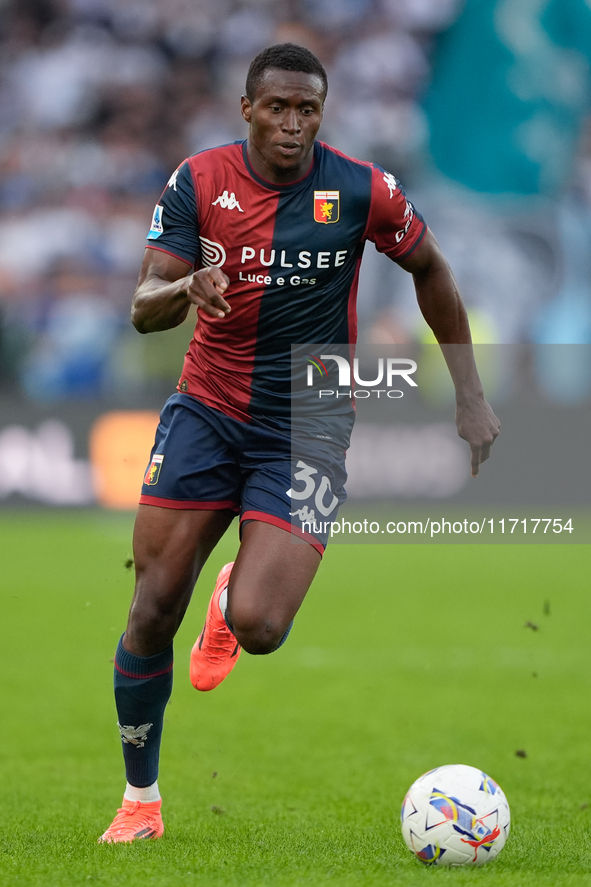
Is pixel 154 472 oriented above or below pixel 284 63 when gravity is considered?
below

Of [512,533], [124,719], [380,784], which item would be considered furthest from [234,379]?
[512,533]

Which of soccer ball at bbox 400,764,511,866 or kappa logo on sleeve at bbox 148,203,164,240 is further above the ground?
kappa logo on sleeve at bbox 148,203,164,240

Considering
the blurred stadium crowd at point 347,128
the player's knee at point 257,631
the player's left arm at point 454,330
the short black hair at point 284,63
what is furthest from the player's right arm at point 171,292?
the blurred stadium crowd at point 347,128

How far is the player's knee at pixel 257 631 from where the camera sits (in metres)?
3.97

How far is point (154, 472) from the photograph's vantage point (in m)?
4.22

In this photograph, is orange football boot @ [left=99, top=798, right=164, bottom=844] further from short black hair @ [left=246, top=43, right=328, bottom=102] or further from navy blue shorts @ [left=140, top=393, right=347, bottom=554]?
short black hair @ [left=246, top=43, right=328, bottom=102]

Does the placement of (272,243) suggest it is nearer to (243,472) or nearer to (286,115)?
(286,115)

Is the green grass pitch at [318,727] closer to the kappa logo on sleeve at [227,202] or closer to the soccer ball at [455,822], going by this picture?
the soccer ball at [455,822]

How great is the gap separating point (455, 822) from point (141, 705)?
1212 mm

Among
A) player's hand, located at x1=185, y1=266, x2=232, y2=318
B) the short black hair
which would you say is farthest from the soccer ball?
the short black hair

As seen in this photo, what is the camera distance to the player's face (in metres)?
3.98

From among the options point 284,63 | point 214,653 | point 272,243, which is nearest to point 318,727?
point 214,653

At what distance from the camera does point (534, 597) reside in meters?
9.56

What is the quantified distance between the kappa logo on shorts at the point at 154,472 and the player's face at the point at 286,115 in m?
1.13
